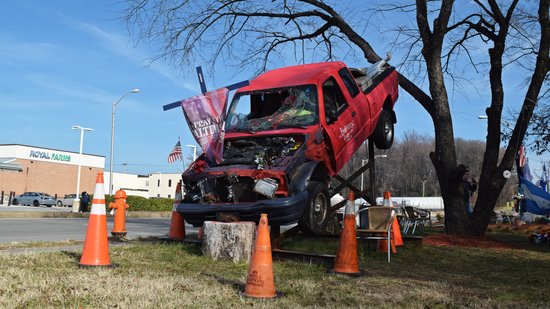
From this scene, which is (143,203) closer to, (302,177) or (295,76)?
(295,76)

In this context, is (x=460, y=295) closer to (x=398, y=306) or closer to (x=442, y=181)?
(x=398, y=306)

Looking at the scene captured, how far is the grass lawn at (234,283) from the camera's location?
4523mm

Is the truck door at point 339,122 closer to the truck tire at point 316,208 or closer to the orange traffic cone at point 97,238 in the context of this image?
the truck tire at point 316,208

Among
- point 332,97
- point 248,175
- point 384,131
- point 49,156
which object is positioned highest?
point 49,156

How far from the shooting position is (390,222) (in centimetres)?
795

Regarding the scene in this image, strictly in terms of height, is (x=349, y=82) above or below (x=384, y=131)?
above

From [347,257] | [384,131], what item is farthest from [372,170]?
[347,257]

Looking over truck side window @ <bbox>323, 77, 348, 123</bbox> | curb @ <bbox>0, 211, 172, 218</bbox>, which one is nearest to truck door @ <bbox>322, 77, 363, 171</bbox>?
truck side window @ <bbox>323, 77, 348, 123</bbox>

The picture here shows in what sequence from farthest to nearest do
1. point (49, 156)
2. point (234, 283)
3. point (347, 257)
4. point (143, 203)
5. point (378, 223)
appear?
1. point (49, 156)
2. point (143, 203)
3. point (378, 223)
4. point (347, 257)
5. point (234, 283)

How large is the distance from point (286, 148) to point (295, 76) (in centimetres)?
194

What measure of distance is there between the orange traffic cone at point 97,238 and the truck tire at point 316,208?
268 cm

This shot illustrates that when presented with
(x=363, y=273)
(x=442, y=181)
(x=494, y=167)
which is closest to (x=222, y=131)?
(x=363, y=273)

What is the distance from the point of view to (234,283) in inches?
214

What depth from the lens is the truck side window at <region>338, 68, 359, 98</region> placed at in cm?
908
